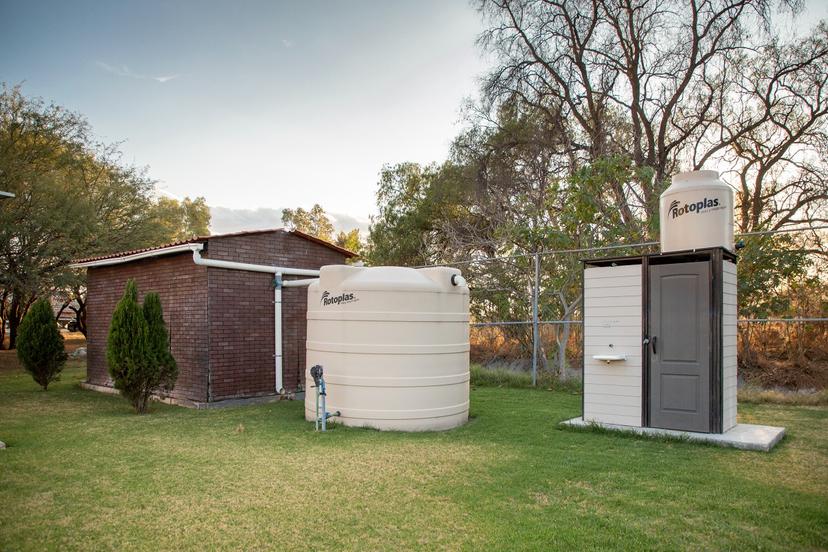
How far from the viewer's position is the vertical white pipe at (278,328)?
9.09 metres

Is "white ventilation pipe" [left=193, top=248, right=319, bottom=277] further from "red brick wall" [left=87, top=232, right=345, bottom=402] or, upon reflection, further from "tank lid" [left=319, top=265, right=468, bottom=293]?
"tank lid" [left=319, top=265, right=468, bottom=293]

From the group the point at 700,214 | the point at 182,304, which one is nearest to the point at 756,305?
the point at 700,214

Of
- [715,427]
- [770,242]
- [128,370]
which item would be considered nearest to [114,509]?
[128,370]

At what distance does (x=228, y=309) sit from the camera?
8.67 meters

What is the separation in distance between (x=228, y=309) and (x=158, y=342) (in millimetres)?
1250

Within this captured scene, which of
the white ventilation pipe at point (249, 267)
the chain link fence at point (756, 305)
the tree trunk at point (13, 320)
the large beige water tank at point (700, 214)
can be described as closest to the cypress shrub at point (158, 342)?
the white ventilation pipe at point (249, 267)

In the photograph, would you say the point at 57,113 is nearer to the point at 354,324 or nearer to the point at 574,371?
the point at 354,324

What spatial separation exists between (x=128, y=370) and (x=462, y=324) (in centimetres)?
457

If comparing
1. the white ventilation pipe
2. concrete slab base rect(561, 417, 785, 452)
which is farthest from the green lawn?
the white ventilation pipe

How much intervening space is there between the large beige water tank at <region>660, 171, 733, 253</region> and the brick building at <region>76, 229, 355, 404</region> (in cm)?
611

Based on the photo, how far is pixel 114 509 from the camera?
3.80 m

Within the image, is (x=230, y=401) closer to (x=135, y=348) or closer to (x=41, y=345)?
(x=135, y=348)

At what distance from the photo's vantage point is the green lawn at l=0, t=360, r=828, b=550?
334 centimetres

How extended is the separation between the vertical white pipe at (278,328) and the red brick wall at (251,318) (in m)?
0.08
